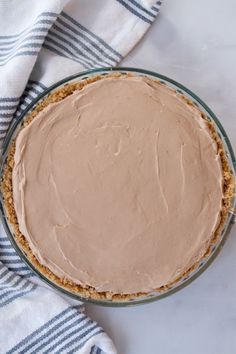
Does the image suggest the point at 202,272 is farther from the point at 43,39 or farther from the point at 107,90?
the point at 43,39

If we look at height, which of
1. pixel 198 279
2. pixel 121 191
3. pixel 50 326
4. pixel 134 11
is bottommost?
pixel 50 326

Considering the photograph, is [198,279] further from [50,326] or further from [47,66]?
[47,66]

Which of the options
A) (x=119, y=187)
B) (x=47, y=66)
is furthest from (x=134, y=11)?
(x=119, y=187)

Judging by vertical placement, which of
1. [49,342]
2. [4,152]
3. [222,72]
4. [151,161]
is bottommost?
[49,342]

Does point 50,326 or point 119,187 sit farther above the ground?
point 119,187

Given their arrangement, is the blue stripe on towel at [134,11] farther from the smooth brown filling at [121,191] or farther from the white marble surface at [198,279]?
the smooth brown filling at [121,191]

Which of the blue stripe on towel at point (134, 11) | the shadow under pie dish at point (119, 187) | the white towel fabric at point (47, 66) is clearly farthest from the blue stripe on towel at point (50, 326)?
the blue stripe on towel at point (134, 11)

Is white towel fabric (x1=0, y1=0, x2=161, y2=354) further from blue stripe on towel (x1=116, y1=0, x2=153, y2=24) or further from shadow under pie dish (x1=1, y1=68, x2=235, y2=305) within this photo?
shadow under pie dish (x1=1, y1=68, x2=235, y2=305)

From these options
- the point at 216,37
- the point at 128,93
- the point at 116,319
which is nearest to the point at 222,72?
the point at 216,37
